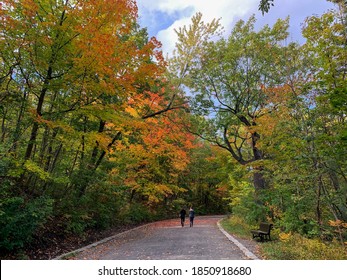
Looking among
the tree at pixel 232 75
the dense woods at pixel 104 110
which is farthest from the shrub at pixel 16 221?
the tree at pixel 232 75

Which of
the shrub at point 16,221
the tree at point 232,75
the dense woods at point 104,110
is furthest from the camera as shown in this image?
the tree at point 232,75

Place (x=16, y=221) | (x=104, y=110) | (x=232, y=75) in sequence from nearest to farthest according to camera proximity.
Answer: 1. (x=16, y=221)
2. (x=104, y=110)
3. (x=232, y=75)

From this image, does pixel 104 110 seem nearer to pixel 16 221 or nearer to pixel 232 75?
pixel 16 221

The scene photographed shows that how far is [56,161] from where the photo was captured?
12359mm

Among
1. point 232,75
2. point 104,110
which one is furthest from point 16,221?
point 232,75

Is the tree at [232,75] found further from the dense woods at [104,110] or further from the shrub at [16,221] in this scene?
the shrub at [16,221]

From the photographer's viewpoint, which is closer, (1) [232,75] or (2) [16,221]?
(2) [16,221]

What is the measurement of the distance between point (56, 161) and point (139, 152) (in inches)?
313

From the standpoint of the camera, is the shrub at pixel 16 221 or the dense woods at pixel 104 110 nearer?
the shrub at pixel 16 221

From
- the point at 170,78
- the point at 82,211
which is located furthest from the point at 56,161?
the point at 170,78

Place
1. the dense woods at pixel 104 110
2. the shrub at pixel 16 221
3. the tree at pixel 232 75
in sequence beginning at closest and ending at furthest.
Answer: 1. the shrub at pixel 16 221
2. the dense woods at pixel 104 110
3. the tree at pixel 232 75

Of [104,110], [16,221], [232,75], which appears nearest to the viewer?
[16,221]

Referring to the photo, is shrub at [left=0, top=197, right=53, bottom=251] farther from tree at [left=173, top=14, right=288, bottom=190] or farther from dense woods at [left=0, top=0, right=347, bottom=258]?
tree at [left=173, top=14, right=288, bottom=190]

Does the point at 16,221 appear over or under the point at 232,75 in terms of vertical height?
under
